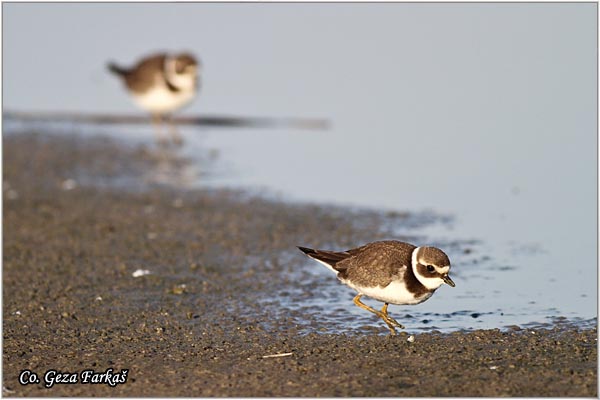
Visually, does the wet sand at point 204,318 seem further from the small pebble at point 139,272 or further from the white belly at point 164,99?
the white belly at point 164,99

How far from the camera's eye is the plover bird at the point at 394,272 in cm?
657

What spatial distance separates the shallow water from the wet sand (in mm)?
152

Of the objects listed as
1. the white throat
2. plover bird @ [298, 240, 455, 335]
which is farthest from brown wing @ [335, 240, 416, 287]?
the white throat

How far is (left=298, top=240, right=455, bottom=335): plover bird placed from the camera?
6566 mm

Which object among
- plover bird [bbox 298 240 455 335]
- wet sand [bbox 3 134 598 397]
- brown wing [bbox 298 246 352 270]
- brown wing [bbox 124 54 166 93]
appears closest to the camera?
wet sand [bbox 3 134 598 397]

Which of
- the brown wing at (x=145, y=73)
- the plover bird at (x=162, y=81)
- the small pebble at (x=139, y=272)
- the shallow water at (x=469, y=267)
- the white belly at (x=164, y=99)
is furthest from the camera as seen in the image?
the brown wing at (x=145, y=73)

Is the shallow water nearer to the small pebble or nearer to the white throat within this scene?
the white throat

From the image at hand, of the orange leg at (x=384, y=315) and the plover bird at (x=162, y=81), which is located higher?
the plover bird at (x=162, y=81)

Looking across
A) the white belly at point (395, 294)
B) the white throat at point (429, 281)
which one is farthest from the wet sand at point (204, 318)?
the white throat at point (429, 281)

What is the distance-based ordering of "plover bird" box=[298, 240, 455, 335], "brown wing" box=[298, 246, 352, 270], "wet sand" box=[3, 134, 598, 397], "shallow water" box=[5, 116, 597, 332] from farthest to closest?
"brown wing" box=[298, 246, 352, 270], "shallow water" box=[5, 116, 597, 332], "plover bird" box=[298, 240, 455, 335], "wet sand" box=[3, 134, 598, 397]

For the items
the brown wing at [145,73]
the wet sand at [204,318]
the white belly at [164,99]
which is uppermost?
the brown wing at [145,73]

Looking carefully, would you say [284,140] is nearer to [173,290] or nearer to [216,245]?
[216,245]

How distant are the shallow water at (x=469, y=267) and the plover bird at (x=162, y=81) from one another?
245 cm

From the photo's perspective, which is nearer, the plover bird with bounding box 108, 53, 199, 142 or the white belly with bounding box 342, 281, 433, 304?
the white belly with bounding box 342, 281, 433, 304
